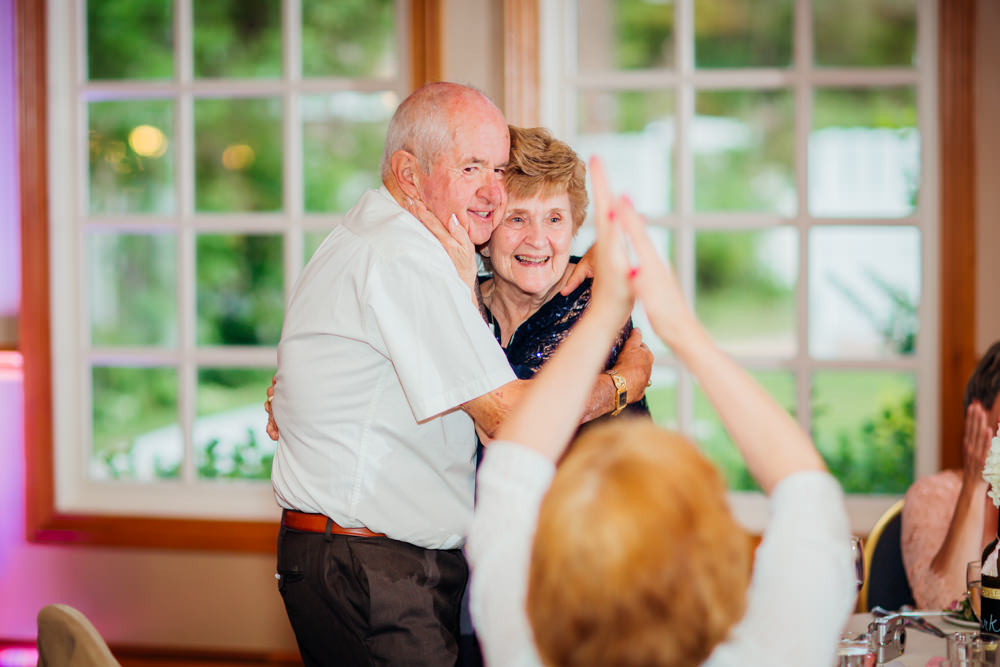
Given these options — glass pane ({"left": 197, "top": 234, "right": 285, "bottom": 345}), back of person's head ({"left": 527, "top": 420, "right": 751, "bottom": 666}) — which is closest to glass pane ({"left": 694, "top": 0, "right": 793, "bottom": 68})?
glass pane ({"left": 197, "top": 234, "right": 285, "bottom": 345})

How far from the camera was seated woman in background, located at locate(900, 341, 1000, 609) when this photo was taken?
1.84 meters

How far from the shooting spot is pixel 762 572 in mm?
815

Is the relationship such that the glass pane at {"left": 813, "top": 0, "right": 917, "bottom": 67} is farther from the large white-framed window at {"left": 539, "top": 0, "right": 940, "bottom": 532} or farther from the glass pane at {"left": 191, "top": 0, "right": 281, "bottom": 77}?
the glass pane at {"left": 191, "top": 0, "right": 281, "bottom": 77}

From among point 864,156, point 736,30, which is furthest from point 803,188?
point 736,30

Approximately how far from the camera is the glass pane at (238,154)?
6195 mm

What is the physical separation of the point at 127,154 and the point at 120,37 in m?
0.46

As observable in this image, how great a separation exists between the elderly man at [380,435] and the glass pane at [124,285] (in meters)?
2.24

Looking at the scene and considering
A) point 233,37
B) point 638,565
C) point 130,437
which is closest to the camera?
point 638,565

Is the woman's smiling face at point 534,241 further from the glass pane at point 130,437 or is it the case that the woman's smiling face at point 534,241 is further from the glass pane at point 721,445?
the glass pane at point 130,437

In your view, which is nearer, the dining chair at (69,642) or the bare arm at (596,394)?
the dining chair at (69,642)

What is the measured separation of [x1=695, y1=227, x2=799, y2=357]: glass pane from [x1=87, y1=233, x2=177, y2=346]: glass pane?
7612 mm

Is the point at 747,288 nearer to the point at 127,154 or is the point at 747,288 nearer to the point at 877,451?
the point at 877,451

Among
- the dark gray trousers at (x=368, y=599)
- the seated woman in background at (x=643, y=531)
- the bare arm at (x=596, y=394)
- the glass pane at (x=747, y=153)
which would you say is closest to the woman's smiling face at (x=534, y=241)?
the bare arm at (x=596, y=394)

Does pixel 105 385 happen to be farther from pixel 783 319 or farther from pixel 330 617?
pixel 783 319
